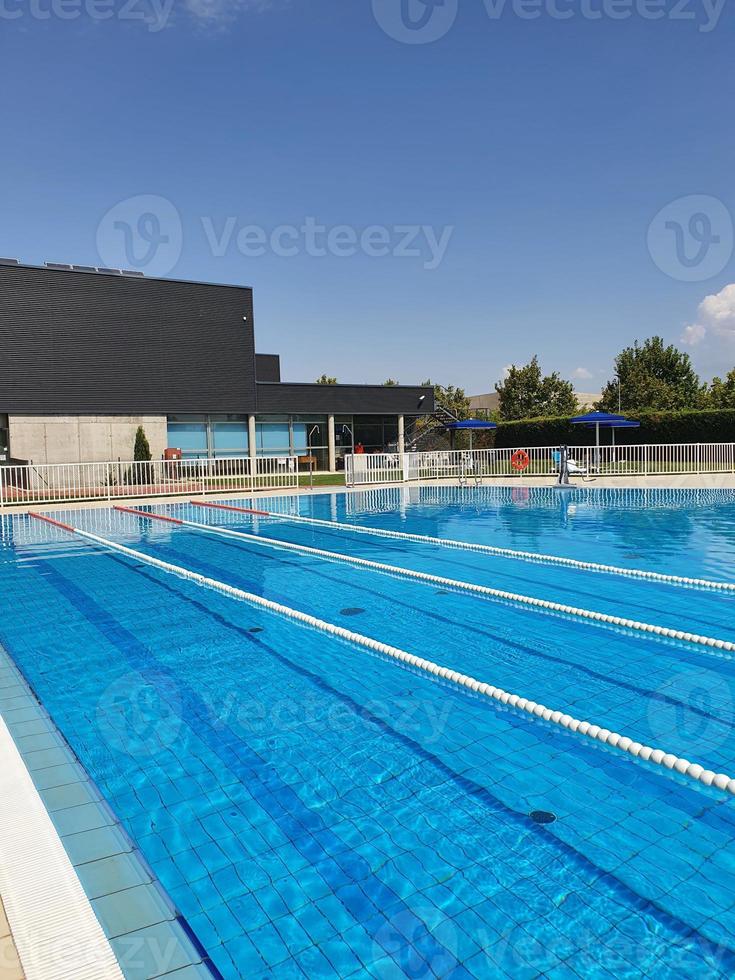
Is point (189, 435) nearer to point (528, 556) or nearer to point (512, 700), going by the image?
point (528, 556)

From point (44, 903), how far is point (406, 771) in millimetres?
1861

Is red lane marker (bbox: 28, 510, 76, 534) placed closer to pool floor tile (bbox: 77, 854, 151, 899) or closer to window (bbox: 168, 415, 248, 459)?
pool floor tile (bbox: 77, 854, 151, 899)

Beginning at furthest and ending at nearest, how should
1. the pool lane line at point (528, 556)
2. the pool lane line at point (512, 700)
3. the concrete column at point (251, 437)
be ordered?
the concrete column at point (251, 437) → the pool lane line at point (528, 556) → the pool lane line at point (512, 700)

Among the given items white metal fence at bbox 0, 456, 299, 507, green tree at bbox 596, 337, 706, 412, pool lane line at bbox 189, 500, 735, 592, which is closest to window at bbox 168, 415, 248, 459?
white metal fence at bbox 0, 456, 299, 507

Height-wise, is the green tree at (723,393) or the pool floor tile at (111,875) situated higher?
the green tree at (723,393)

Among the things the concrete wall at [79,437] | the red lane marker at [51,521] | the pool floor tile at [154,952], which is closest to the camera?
the pool floor tile at [154,952]

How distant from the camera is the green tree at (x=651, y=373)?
43969mm

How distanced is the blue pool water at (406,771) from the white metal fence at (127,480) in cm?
1205

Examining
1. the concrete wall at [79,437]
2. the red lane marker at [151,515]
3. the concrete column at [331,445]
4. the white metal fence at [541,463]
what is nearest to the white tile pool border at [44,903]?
the red lane marker at [151,515]

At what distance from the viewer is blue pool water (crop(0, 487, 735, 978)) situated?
2.42 m

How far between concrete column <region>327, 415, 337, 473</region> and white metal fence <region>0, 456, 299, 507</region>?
33.5ft

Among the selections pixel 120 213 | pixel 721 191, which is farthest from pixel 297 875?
pixel 721 191

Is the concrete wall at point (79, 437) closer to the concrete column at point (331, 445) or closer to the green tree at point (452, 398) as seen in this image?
the concrete column at point (331, 445)

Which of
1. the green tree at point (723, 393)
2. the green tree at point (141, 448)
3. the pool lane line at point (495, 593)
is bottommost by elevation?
the pool lane line at point (495, 593)
